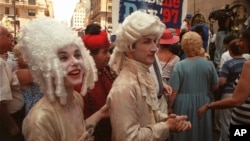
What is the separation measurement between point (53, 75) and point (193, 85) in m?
2.65

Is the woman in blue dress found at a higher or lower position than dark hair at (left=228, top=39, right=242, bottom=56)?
lower

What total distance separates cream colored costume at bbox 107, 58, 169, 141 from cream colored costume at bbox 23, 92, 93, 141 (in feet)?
0.85

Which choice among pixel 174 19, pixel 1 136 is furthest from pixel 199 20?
pixel 1 136

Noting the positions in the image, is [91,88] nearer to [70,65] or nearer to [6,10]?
[70,65]

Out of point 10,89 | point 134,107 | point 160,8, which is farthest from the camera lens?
point 160,8

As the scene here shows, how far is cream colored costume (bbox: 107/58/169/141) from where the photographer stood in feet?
7.15

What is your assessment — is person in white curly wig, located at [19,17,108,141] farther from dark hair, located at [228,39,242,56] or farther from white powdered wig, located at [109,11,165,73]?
dark hair, located at [228,39,242,56]

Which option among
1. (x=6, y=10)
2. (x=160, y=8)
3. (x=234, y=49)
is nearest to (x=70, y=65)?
Answer: (x=160, y=8)

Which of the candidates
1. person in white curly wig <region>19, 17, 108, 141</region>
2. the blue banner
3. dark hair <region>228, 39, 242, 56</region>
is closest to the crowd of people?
person in white curly wig <region>19, 17, 108, 141</region>

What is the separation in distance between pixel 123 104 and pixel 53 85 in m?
0.49

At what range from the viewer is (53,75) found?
77.0 inches

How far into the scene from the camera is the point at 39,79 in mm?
2002

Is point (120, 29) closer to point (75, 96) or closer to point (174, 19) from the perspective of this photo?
point (75, 96)

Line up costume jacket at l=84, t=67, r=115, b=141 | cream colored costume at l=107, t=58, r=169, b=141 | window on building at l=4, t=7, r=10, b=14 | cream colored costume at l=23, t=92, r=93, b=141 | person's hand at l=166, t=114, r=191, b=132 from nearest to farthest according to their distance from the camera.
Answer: cream colored costume at l=23, t=92, r=93, b=141
cream colored costume at l=107, t=58, r=169, b=141
person's hand at l=166, t=114, r=191, b=132
costume jacket at l=84, t=67, r=115, b=141
window on building at l=4, t=7, r=10, b=14
